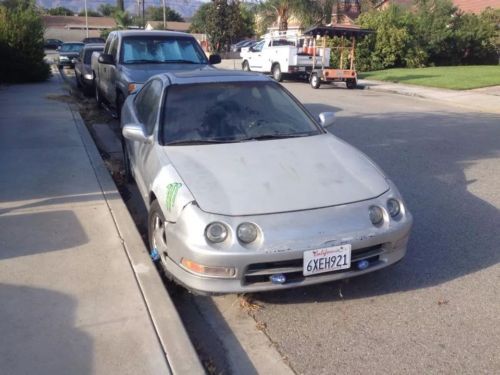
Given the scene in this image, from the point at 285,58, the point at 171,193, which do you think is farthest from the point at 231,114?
the point at 285,58

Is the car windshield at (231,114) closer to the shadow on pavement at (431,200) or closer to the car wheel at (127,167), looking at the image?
the shadow on pavement at (431,200)

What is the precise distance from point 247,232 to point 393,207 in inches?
46.0

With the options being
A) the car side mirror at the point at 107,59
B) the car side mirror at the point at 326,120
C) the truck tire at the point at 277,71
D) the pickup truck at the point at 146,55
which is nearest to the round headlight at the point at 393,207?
the car side mirror at the point at 326,120

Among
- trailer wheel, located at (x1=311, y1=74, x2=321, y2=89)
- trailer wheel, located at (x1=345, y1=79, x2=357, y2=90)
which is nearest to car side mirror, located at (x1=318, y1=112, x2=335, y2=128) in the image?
trailer wheel, located at (x1=311, y1=74, x2=321, y2=89)

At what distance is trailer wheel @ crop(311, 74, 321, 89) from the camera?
19806 millimetres

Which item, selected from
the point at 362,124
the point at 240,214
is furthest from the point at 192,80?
the point at 362,124

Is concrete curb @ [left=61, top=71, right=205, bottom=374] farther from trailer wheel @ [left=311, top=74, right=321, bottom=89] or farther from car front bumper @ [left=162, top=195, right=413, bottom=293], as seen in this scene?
trailer wheel @ [left=311, top=74, right=321, bottom=89]

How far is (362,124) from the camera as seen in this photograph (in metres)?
11.0

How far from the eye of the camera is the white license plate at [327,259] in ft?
11.3

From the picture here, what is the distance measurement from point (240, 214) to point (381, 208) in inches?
40.9

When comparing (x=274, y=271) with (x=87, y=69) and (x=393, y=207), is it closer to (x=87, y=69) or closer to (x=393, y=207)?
(x=393, y=207)

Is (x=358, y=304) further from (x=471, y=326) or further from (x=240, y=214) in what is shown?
(x=240, y=214)

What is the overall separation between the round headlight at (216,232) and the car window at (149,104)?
1.71 m

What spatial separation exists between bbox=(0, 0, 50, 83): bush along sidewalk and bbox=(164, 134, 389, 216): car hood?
15394 millimetres
